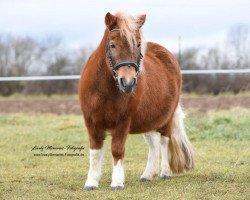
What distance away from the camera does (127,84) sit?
579 cm

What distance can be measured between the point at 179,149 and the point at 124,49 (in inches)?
83.6

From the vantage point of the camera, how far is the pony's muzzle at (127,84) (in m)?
5.79

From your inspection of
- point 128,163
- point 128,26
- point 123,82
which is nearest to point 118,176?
point 123,82

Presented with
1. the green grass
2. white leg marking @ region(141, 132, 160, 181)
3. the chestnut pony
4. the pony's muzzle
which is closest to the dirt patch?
the green grass

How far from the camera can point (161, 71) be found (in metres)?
7.54

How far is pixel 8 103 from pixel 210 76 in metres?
6.38

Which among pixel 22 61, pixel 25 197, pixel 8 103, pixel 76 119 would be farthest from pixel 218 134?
pixel 22 61

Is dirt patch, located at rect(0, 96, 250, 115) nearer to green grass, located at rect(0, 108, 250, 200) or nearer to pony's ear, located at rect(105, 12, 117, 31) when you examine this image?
green grass, located at rect(0, 108, 250, 200)

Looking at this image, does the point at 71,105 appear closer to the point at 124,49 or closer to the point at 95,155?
the point at 95,155

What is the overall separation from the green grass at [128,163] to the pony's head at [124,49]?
1.14 metres

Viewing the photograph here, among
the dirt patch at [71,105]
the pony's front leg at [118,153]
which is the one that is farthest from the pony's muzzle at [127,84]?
the dirt patch at [71,105]

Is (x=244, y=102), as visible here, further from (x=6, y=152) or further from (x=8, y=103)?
(x=6, y=152)

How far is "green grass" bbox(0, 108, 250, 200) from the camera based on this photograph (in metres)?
6.26

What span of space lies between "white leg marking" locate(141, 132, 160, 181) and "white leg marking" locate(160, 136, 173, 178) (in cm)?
10
